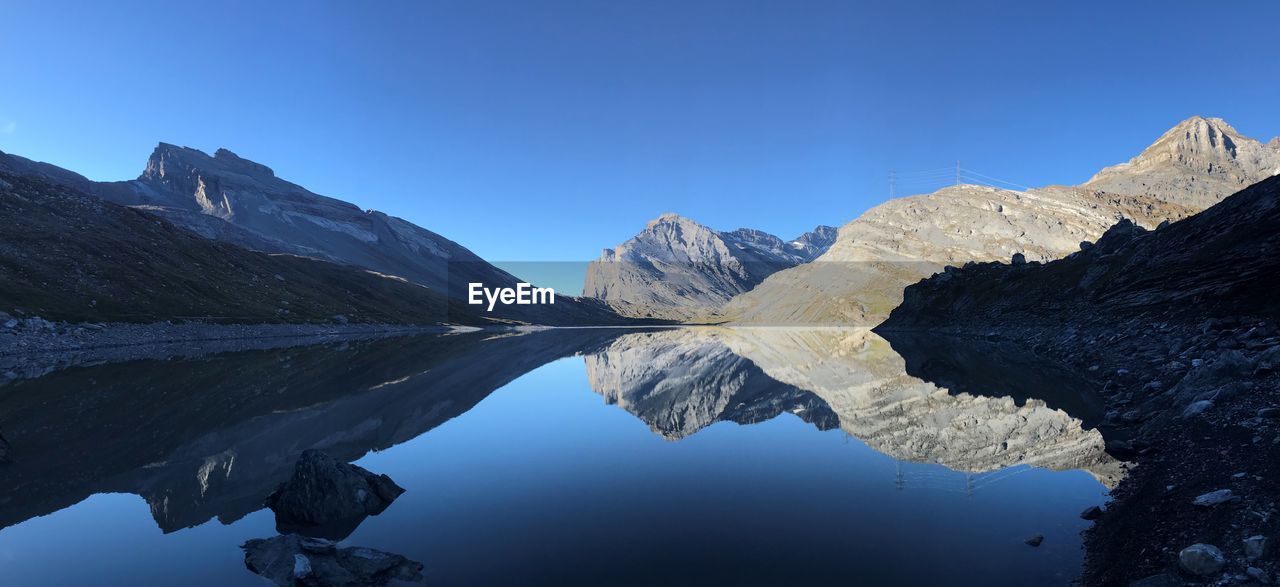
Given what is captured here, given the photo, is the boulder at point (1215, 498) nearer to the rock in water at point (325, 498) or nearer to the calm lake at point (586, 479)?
the calm lake at point (586, 479)

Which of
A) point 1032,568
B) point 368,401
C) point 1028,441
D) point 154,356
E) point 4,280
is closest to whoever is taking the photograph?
point 1032,568

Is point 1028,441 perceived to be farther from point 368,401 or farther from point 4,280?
point 4,280

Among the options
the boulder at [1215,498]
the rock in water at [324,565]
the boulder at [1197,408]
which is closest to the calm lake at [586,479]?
the rock in water at [324,565]

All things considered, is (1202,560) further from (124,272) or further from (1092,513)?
(124,272)

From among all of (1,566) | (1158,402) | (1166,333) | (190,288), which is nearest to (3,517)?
(1,566)

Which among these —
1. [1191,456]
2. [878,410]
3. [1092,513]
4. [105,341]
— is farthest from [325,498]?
[105,341]

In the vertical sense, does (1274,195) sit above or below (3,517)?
above

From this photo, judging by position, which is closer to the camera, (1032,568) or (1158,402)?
(1032,568)

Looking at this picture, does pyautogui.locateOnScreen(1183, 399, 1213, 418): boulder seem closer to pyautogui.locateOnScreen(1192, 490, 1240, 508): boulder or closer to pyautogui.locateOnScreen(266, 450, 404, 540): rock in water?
pyautogui.locateOnScreen(1192, 490, 1240, 508): boulder
